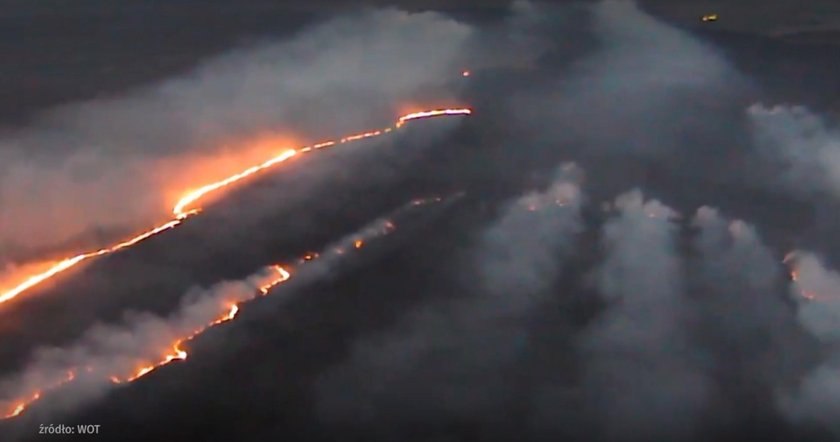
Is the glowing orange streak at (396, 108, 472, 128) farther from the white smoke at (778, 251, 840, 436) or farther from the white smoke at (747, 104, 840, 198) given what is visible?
the white smoke at (778, 251, 840, 436)

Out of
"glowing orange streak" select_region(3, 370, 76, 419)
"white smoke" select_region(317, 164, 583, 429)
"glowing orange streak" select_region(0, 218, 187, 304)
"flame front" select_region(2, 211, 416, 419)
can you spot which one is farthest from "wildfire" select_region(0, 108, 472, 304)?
"white smoke" select_region(317, 164, 583, 429)

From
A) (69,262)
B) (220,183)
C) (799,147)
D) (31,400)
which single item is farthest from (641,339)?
(69,262)

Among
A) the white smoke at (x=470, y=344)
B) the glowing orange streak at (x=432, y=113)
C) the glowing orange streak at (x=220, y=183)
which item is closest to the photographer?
the white smoke at (x=470, y=344)

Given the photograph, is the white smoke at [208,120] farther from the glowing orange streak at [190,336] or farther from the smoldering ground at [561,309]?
the glowing orange streak at [190,336]

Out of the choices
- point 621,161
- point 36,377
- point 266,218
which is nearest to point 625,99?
point 621,161

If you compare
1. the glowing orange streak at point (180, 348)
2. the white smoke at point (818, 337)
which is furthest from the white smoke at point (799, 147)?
the glowing orange streak at point (180, 348)

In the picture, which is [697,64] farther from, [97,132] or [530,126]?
[97,132]

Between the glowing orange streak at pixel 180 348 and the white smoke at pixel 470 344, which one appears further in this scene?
the white smoke at pixel 470 344
